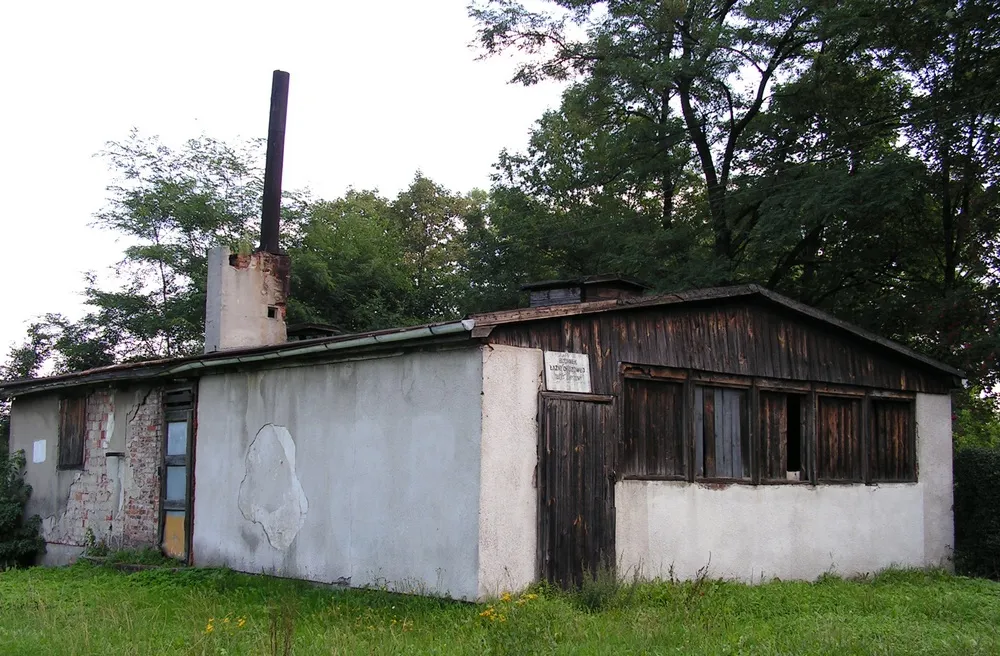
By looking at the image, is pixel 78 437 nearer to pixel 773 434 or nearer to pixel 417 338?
pixel 417 338

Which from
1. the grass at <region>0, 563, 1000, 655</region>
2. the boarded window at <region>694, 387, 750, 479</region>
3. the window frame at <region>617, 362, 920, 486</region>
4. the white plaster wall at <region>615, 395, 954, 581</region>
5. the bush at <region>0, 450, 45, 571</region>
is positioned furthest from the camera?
the bush at <region>0, 450, 45, 571</region>

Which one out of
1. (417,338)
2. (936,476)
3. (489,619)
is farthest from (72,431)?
(936,476)

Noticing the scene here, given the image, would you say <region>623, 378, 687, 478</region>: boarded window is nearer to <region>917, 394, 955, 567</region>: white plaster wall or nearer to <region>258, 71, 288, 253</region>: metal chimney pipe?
<region>917, 394, 955, 567</region>: white plaster wall

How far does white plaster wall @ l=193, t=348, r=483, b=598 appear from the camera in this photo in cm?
1019

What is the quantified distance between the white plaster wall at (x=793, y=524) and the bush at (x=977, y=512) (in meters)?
0.50

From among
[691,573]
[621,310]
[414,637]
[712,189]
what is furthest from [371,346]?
[712,189]

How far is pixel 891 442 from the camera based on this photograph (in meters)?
15.0

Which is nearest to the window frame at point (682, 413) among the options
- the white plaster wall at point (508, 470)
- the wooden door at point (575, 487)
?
the wooden door at point (575, 487)

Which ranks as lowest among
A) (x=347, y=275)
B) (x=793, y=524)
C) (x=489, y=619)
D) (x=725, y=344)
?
(x=489, y=619)

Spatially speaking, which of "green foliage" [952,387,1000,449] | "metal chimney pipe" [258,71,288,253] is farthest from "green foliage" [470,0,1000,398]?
"metal chimney pipe" [258,71,288,253]

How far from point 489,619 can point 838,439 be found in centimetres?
746

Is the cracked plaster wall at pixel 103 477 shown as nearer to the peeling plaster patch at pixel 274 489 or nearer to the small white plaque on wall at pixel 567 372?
the peeling plaster patch at pixel 274 489

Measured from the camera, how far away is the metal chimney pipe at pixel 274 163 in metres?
19.8

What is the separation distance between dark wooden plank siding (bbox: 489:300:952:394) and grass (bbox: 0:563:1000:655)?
2.61 meters
